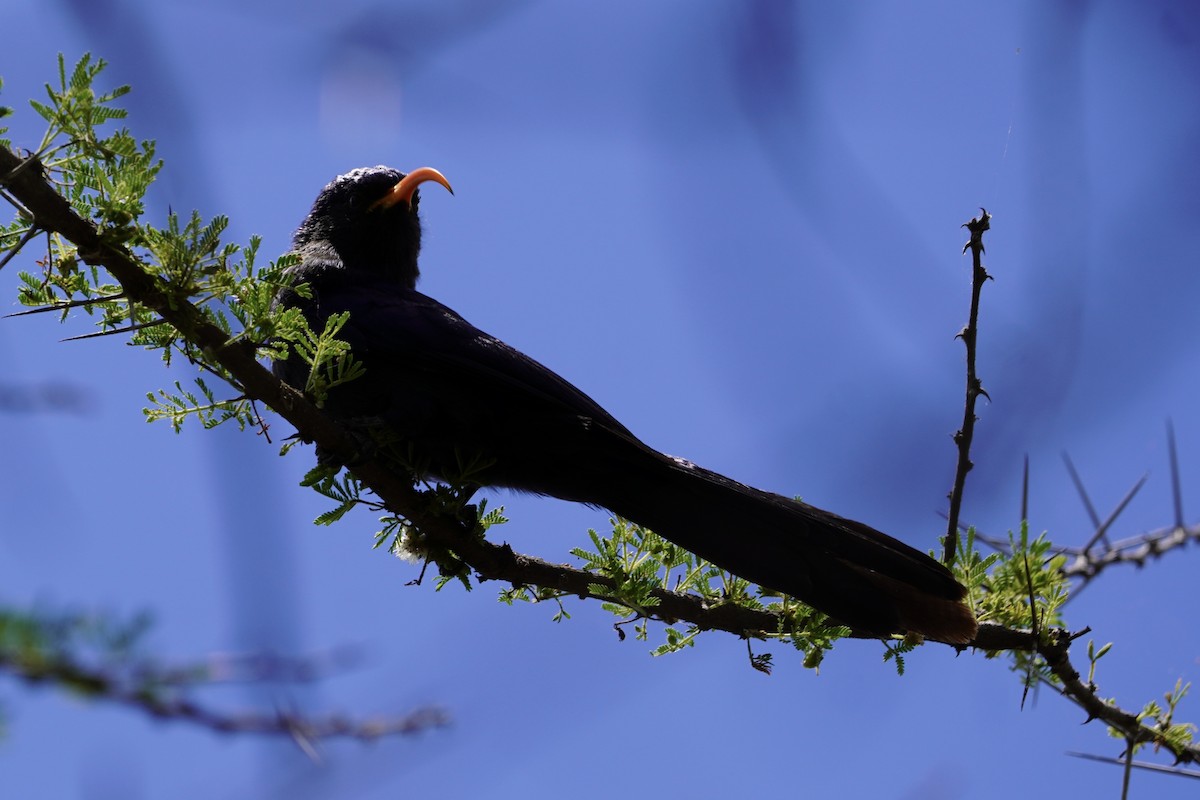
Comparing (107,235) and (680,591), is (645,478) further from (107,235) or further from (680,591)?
(107,235)

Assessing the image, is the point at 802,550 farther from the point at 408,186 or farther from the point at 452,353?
the point at 408,186

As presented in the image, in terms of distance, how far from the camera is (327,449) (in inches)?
139

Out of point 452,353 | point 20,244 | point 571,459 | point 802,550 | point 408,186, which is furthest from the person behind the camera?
point 408,186

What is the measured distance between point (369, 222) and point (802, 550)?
296 cm

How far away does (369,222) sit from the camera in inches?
222

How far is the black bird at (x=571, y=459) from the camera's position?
3600 mm

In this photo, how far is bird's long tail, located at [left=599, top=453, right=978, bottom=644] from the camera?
3.54 m

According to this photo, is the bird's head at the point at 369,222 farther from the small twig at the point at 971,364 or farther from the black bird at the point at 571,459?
the small twig at the point at 971,364

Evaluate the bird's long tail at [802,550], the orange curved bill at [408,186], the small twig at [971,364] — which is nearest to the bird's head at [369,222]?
the orange curved bill at [408,186]

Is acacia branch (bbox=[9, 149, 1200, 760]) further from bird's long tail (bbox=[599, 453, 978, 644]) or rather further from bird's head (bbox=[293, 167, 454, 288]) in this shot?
bird's head (bbox=[293, 167, 454, 288])

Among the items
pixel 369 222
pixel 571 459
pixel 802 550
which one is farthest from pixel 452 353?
pixel 369 222

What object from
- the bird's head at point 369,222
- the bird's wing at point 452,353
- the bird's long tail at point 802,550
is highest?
the bird's head at point 369,222

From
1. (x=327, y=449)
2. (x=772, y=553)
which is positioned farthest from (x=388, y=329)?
(x=772, y=553)

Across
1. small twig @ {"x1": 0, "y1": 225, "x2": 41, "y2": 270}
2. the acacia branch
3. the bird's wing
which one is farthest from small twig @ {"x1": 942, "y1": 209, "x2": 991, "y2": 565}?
small twig @ {"x1": 0, "y1": 225, "x2": 41, "y2": 270}
